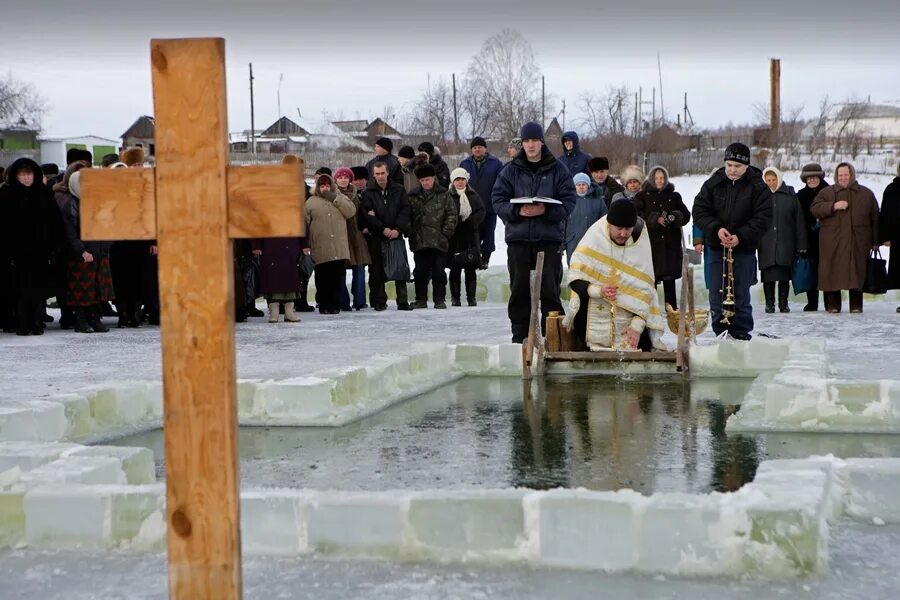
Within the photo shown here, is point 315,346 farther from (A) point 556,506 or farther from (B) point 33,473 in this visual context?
(A) point 556,506

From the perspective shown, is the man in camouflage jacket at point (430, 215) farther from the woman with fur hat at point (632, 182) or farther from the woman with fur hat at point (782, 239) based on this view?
the woman with fur hat at point (782, 239)

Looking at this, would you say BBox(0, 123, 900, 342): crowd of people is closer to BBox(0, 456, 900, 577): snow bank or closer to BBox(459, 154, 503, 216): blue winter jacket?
BBox(459, 154, 503, 216): blue winter jacket

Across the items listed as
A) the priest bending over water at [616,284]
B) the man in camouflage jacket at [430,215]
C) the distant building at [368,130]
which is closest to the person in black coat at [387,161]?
the man in camouflage jacket at [430,215]

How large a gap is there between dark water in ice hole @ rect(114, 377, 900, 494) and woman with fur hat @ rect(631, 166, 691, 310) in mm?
5031

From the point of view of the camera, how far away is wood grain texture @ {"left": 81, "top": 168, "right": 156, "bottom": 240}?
3482 millimetres

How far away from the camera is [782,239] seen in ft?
50.9

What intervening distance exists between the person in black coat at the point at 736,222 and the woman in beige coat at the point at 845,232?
360 centimetres

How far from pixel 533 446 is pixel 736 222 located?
513 centimetres

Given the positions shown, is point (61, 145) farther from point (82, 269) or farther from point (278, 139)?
point (82, 269)

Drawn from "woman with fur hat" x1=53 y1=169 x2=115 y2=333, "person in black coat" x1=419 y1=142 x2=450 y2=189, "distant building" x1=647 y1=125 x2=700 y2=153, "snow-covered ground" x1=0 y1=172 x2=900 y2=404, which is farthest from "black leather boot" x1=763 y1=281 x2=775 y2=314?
"distant building" x1=647 y1=125 x2=700 y2=153

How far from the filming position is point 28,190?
504 inches

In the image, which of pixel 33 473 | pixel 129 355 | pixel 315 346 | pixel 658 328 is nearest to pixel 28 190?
pixel 129 355

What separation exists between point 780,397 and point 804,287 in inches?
331

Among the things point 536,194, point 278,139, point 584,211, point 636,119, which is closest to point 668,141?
point 636,119
